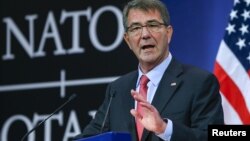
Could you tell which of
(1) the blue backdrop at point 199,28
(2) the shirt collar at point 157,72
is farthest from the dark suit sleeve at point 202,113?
(1) the blue backdrop at point 199,28

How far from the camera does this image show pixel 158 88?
147 inches

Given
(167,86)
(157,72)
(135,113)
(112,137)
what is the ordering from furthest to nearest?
(157,72)
(167,86)
(135,113)
(112,137)

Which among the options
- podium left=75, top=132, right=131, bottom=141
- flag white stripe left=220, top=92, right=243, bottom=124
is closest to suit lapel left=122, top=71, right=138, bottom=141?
podium left=75, top=132, right=131, bottom=141

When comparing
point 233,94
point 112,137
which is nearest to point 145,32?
point 112,137

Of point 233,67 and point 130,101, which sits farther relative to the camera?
point 233,67

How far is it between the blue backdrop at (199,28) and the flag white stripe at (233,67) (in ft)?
0.22

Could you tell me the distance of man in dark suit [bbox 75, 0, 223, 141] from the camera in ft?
11.6

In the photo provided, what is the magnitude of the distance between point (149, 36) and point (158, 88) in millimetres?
265

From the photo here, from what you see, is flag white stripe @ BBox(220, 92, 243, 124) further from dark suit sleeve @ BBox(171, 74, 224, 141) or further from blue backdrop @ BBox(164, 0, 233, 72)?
dark suit sleeve @ BBox(171, 74, 224, 141)

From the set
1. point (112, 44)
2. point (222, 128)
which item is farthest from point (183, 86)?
point (112, 44)

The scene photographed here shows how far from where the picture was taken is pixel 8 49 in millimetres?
5816

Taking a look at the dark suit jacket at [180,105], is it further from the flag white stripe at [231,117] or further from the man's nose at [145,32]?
the flag white stripe at [231,117]

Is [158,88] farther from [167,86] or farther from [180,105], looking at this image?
[180,105]

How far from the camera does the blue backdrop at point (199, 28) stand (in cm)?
505
